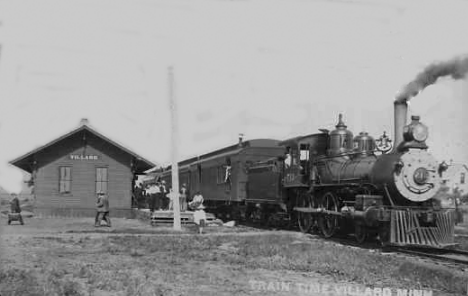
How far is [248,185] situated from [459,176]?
951cm

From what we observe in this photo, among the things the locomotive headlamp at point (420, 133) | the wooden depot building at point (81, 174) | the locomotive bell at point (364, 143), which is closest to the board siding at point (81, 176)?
the wooden depot building at point (81, 174)

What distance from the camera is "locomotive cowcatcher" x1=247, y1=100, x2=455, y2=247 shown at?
512 inches

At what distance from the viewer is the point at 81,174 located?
24828 millimetres

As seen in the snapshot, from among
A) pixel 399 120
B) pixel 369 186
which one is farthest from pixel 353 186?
pixel 399 120

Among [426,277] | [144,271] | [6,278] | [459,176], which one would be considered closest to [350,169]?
[459,176]

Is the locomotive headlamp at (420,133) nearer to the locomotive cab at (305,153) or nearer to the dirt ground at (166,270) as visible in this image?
the dirt ground at (166,270)

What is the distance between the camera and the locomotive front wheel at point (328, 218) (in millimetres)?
15422

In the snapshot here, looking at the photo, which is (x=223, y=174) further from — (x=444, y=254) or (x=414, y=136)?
(x=444, y=254)

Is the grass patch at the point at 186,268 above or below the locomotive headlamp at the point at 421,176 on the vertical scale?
below

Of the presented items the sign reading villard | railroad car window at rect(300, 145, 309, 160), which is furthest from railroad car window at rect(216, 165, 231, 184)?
the sign reading villard

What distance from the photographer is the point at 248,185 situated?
22.2 m

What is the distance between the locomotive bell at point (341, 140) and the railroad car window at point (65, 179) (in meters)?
12.4

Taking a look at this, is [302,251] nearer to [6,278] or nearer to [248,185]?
[6,278]

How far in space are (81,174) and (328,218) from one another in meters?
12.5
